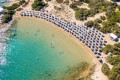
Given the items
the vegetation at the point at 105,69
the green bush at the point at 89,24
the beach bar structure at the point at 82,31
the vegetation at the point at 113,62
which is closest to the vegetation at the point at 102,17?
the green bush at the point at 89,24

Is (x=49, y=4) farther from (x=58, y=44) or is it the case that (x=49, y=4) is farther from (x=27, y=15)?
(x=58, y=44)

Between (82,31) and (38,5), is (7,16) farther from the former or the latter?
(82,31)

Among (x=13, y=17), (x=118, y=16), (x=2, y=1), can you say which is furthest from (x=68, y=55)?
(x=2, y=1)

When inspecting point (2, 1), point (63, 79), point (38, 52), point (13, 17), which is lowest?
point (63, 79)

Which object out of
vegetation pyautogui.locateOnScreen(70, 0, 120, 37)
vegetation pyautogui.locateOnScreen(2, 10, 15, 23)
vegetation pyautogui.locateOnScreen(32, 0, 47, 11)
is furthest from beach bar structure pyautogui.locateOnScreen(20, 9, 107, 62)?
vegetation pyautogui.locateOnScreen(2, 10, 15, 23)

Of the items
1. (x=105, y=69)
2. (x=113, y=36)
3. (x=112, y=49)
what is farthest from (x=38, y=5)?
(x=105, y=69)

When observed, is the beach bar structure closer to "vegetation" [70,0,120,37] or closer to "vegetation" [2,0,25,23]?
"vegetation" [70,0,120,37]

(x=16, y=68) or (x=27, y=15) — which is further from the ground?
(x=27, y=15)

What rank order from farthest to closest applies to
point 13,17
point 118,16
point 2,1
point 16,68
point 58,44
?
1. point 2,1
2. point 13,17
3. point 118,16
4. point 58,44
5. point 16,68
